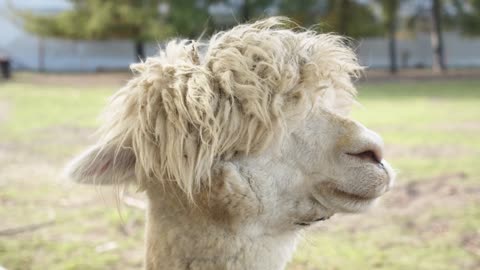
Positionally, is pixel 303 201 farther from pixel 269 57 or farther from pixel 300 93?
pixel 269 57

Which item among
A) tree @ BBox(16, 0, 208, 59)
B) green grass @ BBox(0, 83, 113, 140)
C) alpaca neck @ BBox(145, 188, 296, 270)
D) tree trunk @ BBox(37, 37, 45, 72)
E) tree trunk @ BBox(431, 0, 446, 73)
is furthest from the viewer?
tree trunk @ BBox(37, 37, 45, 72)

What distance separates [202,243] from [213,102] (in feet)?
1.44

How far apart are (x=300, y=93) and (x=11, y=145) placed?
8.87m

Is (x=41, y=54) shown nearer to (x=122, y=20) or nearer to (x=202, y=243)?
(x=122, y=20)

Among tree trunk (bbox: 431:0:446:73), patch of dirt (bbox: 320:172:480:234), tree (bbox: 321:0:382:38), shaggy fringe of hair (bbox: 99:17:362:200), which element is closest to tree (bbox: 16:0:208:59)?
tree (bbox: 321:0:382:38)

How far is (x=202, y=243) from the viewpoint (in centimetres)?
177

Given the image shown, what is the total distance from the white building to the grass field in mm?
24276

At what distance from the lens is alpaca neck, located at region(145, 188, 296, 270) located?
5.78ft

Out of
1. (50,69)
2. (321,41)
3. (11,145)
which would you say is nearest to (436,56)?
(50,69)

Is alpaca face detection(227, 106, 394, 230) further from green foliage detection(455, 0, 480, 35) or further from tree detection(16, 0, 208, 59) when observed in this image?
green foliage detection(455, 0, 480, 35)

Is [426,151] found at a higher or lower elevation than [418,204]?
higher

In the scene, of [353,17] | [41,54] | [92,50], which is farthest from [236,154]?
[41,54]

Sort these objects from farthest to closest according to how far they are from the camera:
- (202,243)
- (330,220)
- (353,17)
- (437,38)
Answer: (353,17) < (437,38) < (330,220) < (202,243)

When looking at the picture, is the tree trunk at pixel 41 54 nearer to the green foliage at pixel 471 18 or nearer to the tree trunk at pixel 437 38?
the tree trunk at pixel 437 38
